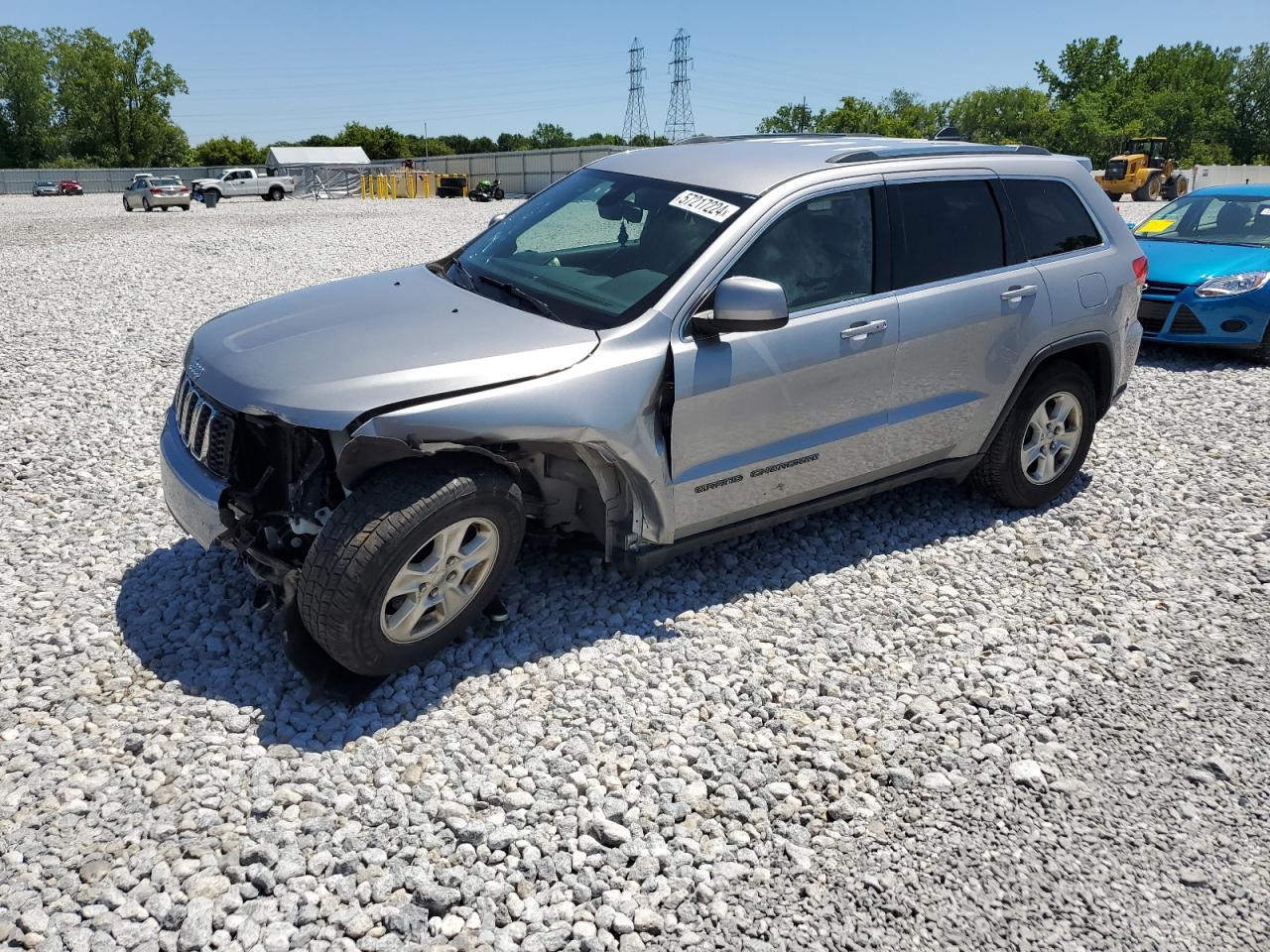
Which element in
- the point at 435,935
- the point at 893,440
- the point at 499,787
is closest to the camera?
the point at 435,935

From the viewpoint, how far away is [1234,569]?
4.82 metres

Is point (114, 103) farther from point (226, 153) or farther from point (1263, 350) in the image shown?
point (1263, 350)

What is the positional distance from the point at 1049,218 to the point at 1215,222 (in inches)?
245

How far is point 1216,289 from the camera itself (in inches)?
344

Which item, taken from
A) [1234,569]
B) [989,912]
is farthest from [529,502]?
[1234,569]

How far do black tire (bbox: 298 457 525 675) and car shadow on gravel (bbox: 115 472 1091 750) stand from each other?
27 cm

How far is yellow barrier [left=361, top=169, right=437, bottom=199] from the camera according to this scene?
150ft

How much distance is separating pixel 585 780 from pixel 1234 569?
11.8 ft

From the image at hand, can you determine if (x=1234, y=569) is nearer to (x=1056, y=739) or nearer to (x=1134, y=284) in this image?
(x=1134, y=284)

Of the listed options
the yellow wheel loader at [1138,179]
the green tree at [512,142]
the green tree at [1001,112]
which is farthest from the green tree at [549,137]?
the yellow wheel loader at [1138,179]

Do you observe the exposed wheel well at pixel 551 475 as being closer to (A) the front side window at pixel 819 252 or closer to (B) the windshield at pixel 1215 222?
(A) the front side window at pixel 819 252

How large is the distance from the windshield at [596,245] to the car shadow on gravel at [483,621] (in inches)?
45.2

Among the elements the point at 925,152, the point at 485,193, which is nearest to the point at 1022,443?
the point at 925,152

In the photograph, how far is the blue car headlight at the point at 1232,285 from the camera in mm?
8695
